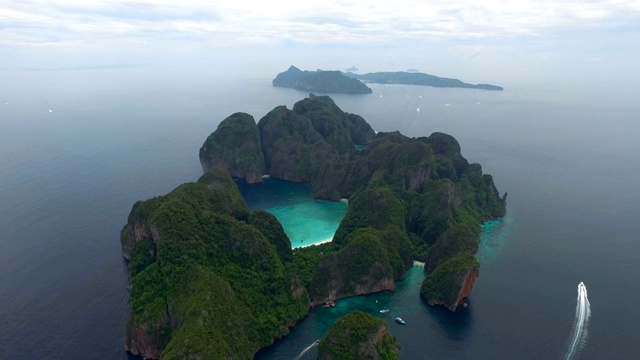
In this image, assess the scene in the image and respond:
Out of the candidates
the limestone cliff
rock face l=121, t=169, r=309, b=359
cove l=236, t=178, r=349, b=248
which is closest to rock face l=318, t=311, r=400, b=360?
rock face l=121, t=169, r=309, b=359

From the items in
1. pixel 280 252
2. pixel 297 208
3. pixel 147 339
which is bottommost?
pixel 297 208

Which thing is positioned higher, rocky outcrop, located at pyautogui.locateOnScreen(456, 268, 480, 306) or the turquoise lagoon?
rocky outcrop, located at pyautogui.locateOnScreen(456, 268, 480, 306)

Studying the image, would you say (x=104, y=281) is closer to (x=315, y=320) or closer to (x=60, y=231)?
(x=60, y=231)

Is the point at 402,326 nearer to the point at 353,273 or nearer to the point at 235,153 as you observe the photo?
the point at 353,273

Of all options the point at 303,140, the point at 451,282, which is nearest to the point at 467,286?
the point at 451,282

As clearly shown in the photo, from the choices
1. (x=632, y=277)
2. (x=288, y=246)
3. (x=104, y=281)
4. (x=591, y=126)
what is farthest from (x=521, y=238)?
(x=591, y=126)

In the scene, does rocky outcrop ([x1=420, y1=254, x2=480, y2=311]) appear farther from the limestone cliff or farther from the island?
the limestone cliff
